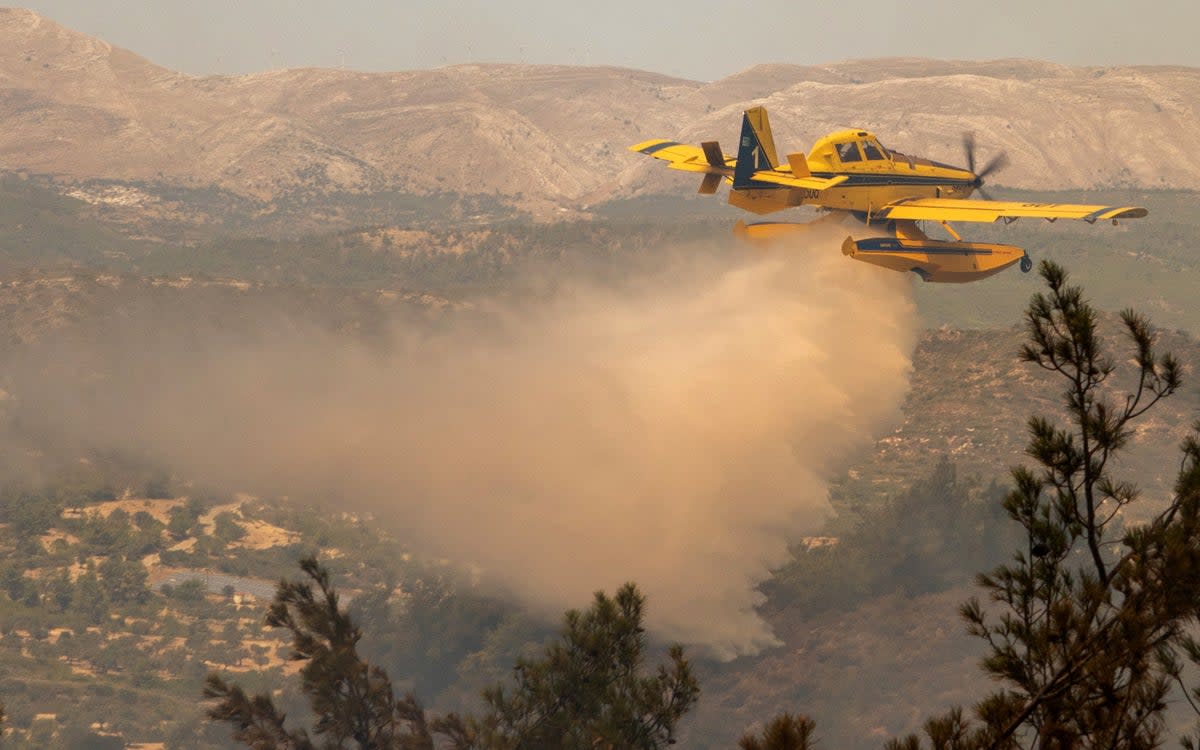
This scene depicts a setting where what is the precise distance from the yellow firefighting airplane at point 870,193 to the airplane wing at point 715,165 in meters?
0.04

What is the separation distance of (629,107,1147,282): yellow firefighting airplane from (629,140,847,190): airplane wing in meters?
0.04

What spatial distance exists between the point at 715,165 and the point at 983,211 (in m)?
10.9

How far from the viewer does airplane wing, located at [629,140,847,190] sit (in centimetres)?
5419

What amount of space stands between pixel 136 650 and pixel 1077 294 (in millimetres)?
85145

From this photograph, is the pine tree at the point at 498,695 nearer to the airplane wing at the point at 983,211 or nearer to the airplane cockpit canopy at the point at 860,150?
the airplane wing at the point at 983,211

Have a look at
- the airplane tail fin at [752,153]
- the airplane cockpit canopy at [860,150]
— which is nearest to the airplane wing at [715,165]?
the airplane tail fin at [752,153]

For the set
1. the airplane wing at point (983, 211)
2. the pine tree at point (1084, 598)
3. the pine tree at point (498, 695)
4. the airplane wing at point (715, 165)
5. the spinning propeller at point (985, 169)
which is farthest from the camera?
the spinning propeller at point (985, 169)

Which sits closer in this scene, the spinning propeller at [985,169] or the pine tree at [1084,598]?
the pine tree at [1084,598]

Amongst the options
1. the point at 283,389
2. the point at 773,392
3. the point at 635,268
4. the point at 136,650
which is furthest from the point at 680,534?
the point at 635,268

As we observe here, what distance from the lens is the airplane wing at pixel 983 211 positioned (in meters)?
48.7

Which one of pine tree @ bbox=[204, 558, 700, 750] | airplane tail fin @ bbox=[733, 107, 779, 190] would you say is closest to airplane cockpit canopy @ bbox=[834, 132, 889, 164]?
airplane tail fin @ bbox=[733, 107, 779, 190]

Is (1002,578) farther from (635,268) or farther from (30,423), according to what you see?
(635,268)

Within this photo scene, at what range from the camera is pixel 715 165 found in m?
57.5

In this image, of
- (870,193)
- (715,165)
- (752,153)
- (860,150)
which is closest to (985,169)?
(870,193)
